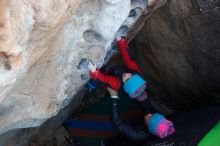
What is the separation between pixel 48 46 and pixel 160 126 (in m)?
0.66

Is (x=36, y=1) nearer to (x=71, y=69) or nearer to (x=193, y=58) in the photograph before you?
(x=71, y=69)

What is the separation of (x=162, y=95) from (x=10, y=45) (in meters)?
1.41

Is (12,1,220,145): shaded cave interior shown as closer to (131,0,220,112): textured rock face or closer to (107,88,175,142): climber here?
(131,0,220,112): textured rock face

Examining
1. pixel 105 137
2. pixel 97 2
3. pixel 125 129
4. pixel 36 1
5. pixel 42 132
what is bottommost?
pixel 105 137

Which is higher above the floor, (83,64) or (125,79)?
(83,64)

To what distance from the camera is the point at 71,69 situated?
1223 mm

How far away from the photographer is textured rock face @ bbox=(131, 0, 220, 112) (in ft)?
4.79

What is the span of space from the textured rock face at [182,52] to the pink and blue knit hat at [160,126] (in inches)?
12.3

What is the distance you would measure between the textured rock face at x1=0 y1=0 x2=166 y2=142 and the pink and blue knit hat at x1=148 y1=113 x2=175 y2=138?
1.10 feet

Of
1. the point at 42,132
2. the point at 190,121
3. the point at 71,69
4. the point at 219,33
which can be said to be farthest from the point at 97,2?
the point at 42,132

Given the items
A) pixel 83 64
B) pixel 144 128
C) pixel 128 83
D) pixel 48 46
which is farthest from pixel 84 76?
pixel 144 128

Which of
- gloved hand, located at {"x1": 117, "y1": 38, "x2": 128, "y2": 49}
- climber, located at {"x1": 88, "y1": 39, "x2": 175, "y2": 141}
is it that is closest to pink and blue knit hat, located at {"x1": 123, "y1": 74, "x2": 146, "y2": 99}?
climber, located at {"x1": 88, "y1": 39, "x2": 175, "y2": 141}

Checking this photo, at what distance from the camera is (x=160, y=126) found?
150cm

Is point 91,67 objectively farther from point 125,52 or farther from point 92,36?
point 125,52
